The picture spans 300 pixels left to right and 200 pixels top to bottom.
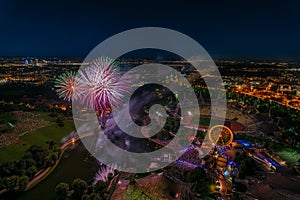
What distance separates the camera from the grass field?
13077 millimetres

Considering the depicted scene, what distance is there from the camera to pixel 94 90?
11523mm

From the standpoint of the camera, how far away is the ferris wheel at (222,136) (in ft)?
46.8

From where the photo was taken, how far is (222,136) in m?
14.5

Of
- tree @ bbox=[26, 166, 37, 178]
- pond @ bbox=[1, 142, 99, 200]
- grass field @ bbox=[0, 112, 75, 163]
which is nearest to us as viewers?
pond @ bbox=[1, 142, 99, 200]

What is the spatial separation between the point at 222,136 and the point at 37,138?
1190 centimetres

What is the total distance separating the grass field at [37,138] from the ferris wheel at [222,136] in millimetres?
10287

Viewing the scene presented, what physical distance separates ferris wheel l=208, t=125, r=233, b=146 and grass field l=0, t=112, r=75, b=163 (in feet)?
33.7

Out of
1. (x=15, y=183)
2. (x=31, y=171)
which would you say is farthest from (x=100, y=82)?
(x=15, y=183)

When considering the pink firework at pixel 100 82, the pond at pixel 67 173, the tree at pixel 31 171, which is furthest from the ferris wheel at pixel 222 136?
the tree at pixel 31 171

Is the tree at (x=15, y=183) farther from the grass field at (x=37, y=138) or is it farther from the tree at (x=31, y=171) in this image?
the grass field at (x=37, y=138)

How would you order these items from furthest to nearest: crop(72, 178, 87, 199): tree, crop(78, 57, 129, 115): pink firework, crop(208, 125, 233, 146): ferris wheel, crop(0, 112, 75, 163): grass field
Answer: crop(208, 125, 233, 146): ferris wheel → crop(0, 112, 75, 163): grass field → crop(78, 57, 129, 115): pink firework → crop(72, 178, 87, 199): tree

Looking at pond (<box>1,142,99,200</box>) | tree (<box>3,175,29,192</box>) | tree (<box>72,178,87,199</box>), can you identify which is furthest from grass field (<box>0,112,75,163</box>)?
tree (<box>72,178,87,199</box>)

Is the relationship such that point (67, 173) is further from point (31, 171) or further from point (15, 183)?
point (15, 183)

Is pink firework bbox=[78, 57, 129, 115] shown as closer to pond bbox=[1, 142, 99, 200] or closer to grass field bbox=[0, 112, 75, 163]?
pond bbox=[1, 142, 99, 200]
